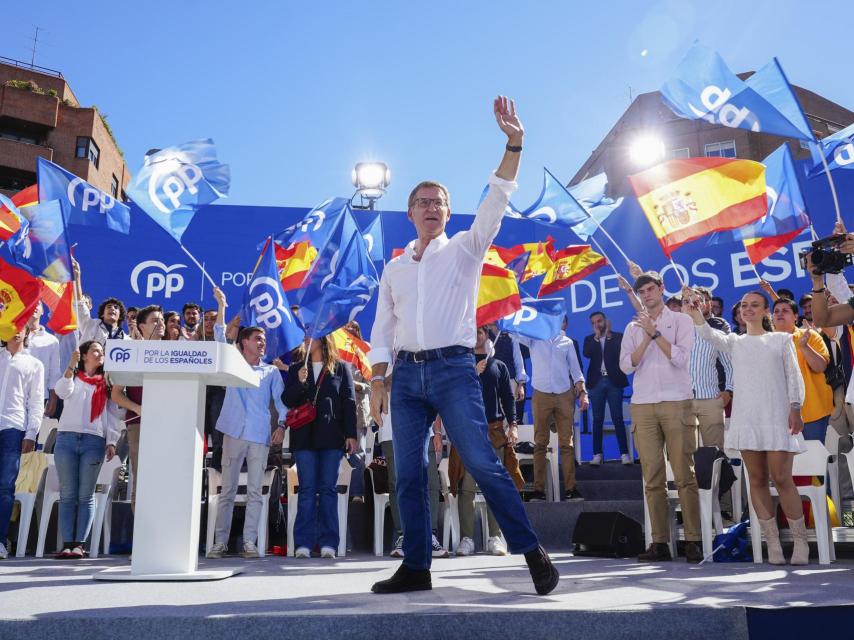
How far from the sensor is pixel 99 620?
8.09 feet

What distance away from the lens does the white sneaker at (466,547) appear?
671 cm

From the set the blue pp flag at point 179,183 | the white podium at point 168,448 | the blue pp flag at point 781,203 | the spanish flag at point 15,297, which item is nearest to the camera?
the white podium at point 168,448

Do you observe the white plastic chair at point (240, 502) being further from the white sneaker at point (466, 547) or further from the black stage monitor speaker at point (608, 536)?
the black stage monitor speaker at point (608, 536)

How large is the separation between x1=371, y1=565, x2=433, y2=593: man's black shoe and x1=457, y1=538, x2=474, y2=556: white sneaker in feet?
10.8

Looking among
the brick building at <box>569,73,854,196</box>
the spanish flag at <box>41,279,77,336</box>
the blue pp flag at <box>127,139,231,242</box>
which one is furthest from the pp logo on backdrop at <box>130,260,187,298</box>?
the brick building at <box>569,73,854,196</box>

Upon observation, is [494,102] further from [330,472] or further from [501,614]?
[330,472]

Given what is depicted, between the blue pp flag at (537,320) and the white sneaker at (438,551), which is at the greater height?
the blue pp flag at (537,320)

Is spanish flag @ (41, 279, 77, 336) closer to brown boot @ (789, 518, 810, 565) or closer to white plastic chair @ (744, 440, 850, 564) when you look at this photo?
white plastic chair @ (744, 440, 850, 564)

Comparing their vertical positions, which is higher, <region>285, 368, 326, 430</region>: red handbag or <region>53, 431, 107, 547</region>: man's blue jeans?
<region>285, 368, 326, 430</region>: red handbag

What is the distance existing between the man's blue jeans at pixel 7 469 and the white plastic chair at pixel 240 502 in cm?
154

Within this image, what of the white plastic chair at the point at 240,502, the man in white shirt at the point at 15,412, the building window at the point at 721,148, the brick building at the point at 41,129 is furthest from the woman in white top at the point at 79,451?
the building window at the point at 721,148

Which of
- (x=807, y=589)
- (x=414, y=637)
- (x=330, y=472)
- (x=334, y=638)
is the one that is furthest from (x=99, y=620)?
(x=330, y=472)

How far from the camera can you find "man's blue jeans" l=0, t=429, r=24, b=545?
6.27 m

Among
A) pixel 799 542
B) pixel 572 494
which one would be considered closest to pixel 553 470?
pixel 572 494
